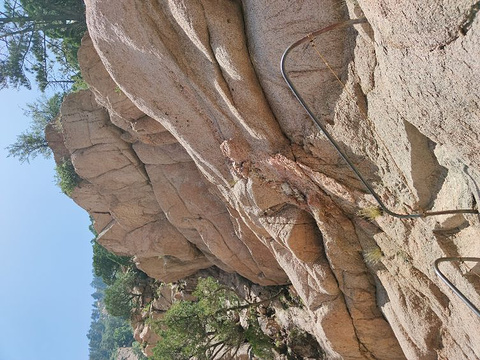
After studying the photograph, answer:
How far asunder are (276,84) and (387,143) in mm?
2589

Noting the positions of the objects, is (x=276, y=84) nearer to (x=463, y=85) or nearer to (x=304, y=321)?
(x=463, y=85)

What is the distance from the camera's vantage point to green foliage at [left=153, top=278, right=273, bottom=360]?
48.4 feet

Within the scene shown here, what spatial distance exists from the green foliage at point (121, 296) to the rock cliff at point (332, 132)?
30.1 ft

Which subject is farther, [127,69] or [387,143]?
[127,69]

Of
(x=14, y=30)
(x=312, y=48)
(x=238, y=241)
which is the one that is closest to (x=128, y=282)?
(x=238, y=241)

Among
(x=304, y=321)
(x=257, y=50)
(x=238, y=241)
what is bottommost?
(x=304, y=321)

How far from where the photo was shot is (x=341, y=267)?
1055cm

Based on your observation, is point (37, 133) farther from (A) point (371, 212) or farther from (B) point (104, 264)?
(A) point (371, 212)

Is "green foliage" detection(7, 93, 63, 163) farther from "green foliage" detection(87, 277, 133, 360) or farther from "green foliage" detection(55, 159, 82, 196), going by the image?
"green foliage" detection(87, 277, 133, 360)

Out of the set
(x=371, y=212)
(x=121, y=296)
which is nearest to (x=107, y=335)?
(x=121, y=296)

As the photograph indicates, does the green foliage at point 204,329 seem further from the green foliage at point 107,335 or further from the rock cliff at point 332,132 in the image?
the green foliage at point 107,335

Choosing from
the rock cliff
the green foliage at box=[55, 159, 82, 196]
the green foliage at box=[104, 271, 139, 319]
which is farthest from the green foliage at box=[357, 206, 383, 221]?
the green foliage at box=[104, 271, 139, 319]

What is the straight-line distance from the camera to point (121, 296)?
2122 cm

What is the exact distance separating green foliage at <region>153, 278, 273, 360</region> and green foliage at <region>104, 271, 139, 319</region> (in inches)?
241
